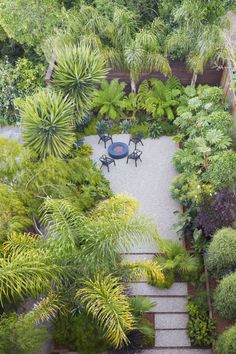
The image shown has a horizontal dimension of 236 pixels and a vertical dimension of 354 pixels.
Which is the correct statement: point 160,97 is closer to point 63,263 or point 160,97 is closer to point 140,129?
point 140,129

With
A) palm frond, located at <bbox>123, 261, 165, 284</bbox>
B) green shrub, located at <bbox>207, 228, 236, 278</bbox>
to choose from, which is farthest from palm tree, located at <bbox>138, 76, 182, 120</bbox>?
palm frond, located at <bbox>123, 261, 165, 284</bbox>

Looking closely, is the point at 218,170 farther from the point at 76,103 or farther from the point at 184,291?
the point at 76,103

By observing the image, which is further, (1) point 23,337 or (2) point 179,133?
(2) point 179,133

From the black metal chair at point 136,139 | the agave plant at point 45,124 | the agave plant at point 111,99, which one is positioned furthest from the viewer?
the agave plant at point 111,99

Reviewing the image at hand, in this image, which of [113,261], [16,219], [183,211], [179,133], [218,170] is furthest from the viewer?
[179,133]

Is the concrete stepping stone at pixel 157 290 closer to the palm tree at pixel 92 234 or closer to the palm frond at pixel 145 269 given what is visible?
the palm frond at pixel 145 269

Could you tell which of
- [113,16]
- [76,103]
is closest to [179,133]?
[76,103]

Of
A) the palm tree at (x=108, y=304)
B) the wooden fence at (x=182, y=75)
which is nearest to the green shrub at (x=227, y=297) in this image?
the palm tree at (x=108, y=304)

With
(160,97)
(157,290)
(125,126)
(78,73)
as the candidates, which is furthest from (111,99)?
(157,290)
